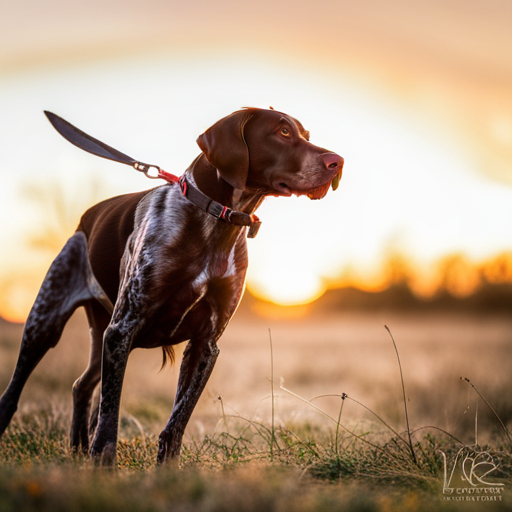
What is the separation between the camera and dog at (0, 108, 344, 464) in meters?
3.73

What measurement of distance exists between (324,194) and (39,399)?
5.08m

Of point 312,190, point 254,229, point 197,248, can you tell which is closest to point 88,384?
point 197,248

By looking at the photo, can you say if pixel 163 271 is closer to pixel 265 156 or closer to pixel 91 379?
pixel 265 156

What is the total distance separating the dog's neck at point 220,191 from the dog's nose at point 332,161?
0.47 metres

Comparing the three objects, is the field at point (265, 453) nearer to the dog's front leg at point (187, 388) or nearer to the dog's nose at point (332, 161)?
the dog's front leg at point (187, 388)

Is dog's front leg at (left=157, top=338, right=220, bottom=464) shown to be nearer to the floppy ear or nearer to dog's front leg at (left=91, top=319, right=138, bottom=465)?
dog's front leg at (left=91, top=319, right=138, bottom=465)

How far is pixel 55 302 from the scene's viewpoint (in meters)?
4.67

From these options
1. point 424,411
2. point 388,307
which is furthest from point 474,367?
point 388,307

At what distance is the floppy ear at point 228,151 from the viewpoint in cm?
375

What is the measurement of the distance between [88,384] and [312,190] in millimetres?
2338

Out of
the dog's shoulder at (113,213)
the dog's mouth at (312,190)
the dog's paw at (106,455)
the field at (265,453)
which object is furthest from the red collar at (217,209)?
the dog's paw at (106,455)

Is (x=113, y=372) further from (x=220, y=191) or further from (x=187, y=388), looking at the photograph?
(x=220, y=191)

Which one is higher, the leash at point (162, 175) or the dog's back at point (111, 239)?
the leash at point (162, 175)

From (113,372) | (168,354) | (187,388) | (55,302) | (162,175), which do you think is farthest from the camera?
(55,302)
